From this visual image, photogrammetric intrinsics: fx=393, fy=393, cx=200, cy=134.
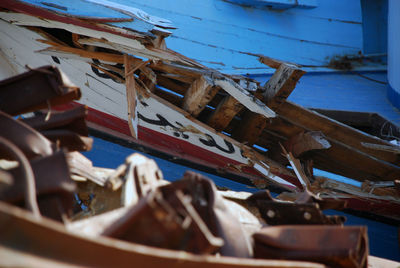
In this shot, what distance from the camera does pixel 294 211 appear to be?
1.47m

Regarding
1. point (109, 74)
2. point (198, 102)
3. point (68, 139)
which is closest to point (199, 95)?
point (198, 102)

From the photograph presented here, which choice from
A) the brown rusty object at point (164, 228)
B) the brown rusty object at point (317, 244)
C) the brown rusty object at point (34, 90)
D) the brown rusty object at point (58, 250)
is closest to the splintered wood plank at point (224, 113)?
the brown rusty object at point (34, 90)

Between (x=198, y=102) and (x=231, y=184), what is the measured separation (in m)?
1.14

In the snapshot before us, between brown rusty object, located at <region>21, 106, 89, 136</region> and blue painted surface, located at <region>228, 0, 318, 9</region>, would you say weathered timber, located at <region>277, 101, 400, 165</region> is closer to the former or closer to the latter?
brown rusty object, located at <region>21, 106, 89, 136</region>

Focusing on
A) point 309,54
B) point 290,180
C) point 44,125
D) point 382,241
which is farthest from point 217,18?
point 44,125

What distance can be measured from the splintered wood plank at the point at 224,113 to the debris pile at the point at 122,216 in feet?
4.78

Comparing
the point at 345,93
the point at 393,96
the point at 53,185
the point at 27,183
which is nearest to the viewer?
the point at 27,183

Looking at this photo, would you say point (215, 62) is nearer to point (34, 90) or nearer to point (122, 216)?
point (34, 90)

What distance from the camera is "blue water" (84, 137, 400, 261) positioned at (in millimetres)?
3818

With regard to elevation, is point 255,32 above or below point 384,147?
above

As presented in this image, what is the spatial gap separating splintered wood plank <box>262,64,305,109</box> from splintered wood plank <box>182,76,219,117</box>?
46 cm

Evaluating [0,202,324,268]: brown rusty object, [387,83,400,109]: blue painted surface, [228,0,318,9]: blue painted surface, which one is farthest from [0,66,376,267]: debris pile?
[228,0,318,9]: blue painted surface

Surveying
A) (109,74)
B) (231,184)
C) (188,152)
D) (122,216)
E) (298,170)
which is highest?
(122,216)

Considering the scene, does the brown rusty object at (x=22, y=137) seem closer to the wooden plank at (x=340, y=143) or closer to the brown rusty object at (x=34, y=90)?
the brown rusty object at (x=34, y=90)
